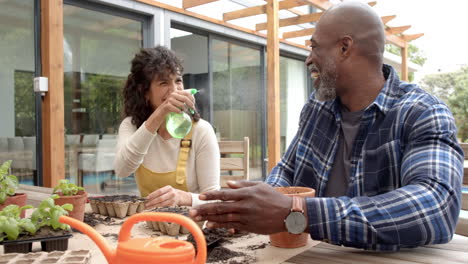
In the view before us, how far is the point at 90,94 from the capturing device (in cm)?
454

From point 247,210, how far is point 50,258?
1.38 ft

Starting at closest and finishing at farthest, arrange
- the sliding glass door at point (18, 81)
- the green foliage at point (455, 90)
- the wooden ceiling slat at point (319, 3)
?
the sliding glass door at point (18, 81) < the wooden ceiling slat at point (319, 3) < the green foliage at point (455, 90)

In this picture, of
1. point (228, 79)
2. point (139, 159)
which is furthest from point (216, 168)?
point (228, 79)

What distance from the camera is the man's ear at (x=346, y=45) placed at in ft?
4.73

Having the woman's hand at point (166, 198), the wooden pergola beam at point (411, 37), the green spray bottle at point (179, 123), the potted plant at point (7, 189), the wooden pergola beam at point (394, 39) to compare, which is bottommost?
the woman's hand at point (166, 198)

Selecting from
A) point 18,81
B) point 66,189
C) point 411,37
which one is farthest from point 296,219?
point 411,37

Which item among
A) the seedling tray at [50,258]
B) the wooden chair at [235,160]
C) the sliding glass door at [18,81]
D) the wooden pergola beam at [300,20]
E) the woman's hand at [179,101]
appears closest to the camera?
the seedling tray at [50,258]

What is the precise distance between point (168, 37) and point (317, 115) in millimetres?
3912

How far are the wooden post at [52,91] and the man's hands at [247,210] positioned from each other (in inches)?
123

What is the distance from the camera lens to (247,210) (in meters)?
0.89

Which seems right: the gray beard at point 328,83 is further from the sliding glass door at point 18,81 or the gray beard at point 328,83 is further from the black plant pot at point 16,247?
the sliding glass door at point 18,81

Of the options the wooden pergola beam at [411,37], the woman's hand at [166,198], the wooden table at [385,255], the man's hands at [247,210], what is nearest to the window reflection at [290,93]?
the wooden pergola beam at [411,37]

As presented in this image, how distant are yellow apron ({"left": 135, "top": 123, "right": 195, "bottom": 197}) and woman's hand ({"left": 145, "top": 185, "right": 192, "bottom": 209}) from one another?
0.57 m

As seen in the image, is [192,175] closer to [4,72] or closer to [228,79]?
[4,72]
